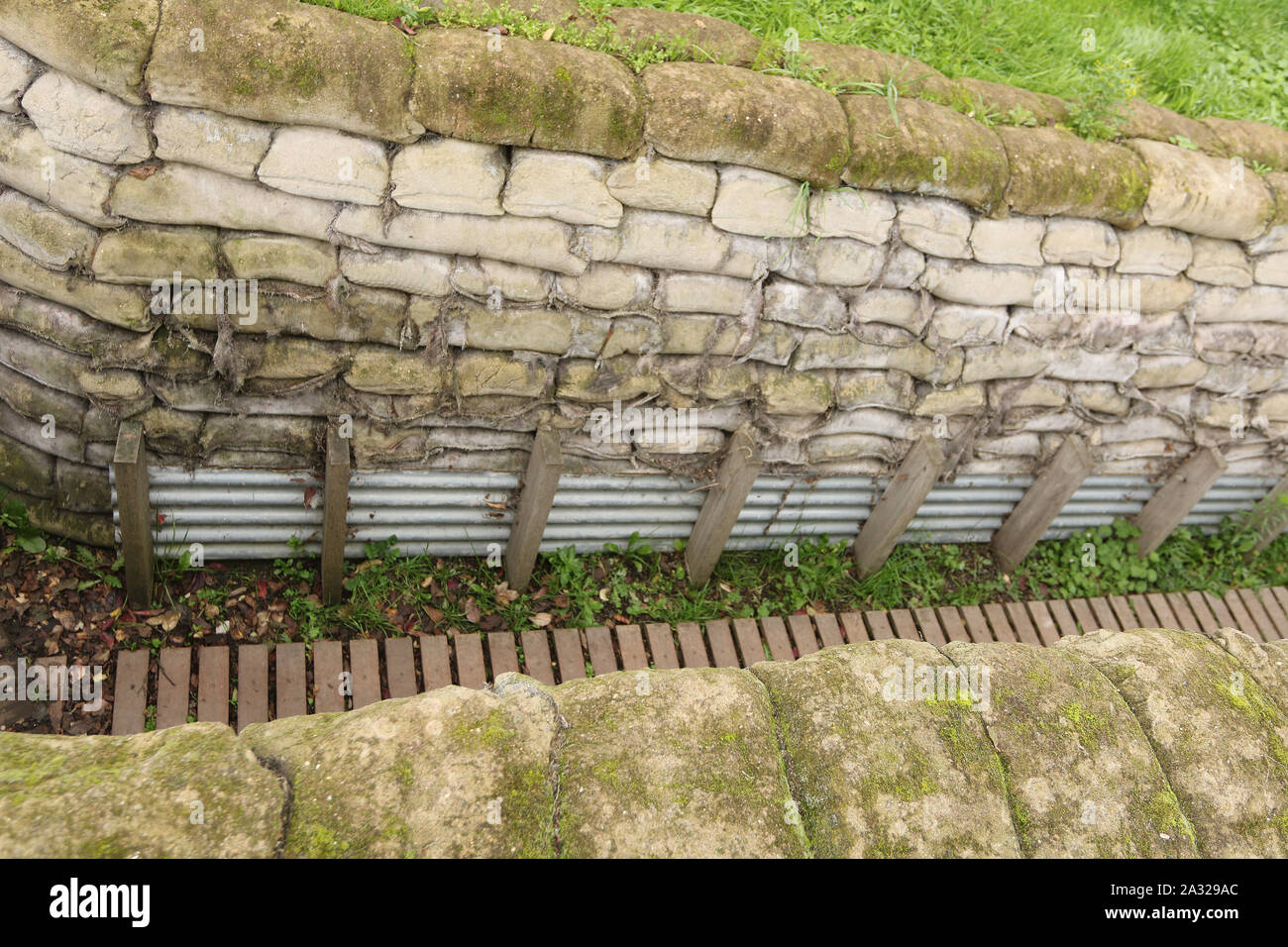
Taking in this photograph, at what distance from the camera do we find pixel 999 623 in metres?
5.65

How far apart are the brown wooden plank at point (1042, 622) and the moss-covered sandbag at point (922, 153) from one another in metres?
2.54

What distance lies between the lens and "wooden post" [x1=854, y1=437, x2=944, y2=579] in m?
5.14

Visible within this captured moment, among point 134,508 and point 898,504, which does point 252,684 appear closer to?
point 134,508

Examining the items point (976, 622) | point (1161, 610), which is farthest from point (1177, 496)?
point (976, 622)

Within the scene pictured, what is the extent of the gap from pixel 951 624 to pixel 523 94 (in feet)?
12.3

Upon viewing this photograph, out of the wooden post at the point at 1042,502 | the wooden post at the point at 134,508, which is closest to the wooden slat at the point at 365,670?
the wooden post at the point at 134,508

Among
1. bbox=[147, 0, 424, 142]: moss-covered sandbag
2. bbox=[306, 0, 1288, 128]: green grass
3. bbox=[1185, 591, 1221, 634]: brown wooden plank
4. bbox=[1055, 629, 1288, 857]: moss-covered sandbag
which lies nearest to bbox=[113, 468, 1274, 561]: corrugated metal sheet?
bbox=[1185, 591, 1221, 634]: brown wooden plank

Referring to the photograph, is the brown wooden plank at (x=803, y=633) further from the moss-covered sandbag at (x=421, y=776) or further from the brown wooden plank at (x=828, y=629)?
the moss-covered sandbag at (x=421, y=776)

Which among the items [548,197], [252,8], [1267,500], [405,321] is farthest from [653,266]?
[1267,500]

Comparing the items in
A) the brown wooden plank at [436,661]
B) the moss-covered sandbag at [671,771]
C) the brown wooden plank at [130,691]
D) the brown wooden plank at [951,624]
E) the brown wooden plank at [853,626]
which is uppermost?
the moss-covered sandbag at [671,771]

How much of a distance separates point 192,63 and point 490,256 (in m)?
1.24

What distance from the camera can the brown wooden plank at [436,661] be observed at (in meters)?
4.50
